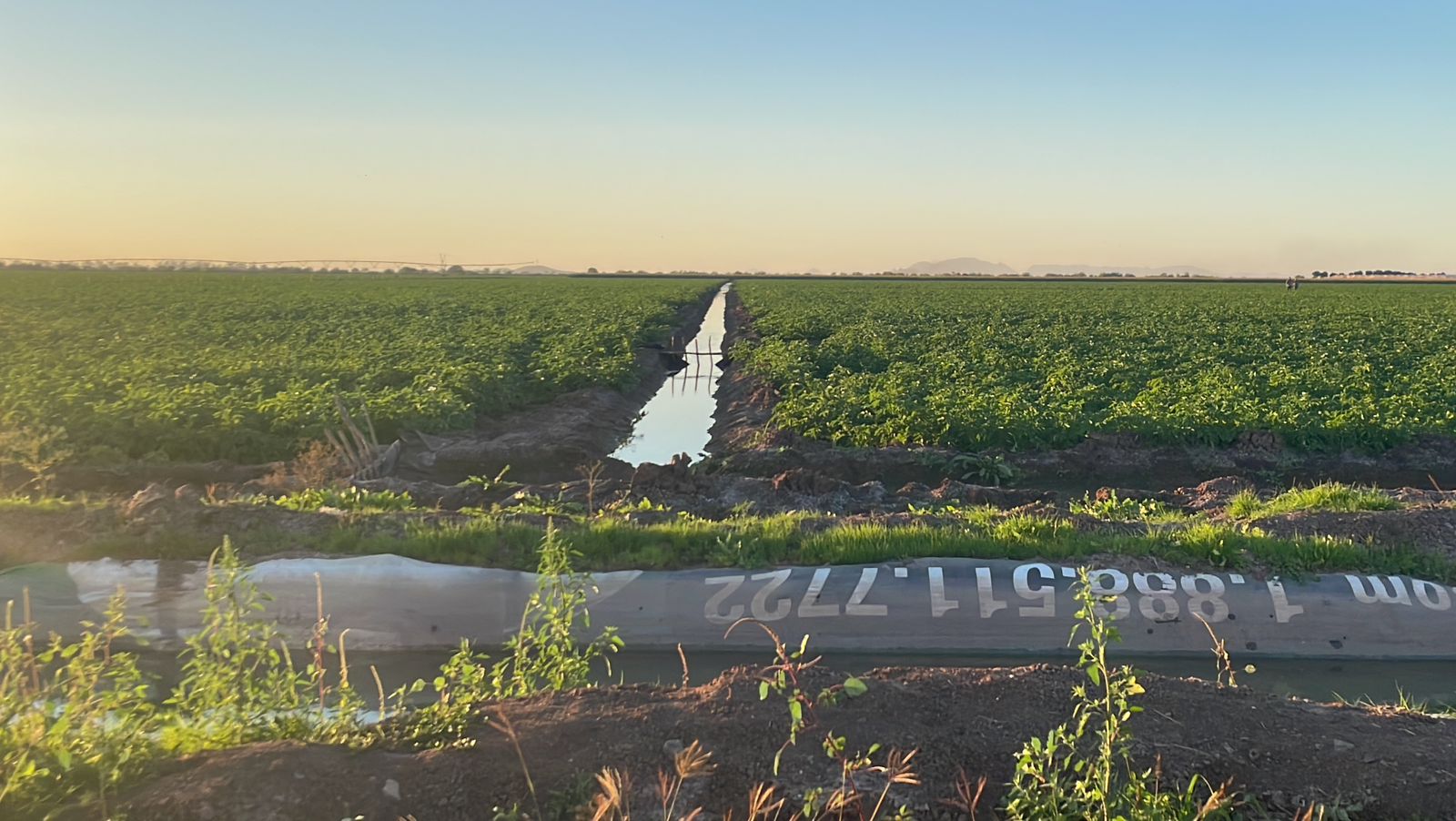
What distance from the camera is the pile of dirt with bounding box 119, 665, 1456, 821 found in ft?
11.4

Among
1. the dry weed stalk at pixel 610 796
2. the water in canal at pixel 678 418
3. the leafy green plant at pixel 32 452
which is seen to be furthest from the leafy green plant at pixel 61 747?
the water in canal at pixel 678 418

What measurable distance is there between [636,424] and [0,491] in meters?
10.2

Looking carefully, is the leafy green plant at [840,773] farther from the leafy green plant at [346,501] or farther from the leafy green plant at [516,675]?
the leafy green plant at [346,501]

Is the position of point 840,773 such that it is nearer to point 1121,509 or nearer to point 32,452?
point 1121,509

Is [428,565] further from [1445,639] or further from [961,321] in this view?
[961,321]

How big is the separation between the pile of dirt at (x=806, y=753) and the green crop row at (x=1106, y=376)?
8736mm

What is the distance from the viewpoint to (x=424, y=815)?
11.3ft

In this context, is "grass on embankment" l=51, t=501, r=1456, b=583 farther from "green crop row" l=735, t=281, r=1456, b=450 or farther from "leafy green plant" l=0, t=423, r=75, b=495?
"green crop row" l=735, t=281, r=1456, b=450

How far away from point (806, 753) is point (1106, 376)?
16423 mm

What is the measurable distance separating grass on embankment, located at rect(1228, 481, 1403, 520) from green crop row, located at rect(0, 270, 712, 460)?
35.4 feet

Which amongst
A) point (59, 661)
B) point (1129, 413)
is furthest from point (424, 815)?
point (1129, 413)

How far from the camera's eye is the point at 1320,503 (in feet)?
28.7

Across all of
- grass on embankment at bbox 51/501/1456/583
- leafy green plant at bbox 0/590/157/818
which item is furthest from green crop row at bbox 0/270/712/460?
leafy green plant at bbox 0/590/157/818

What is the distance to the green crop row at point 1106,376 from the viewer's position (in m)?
13.0
